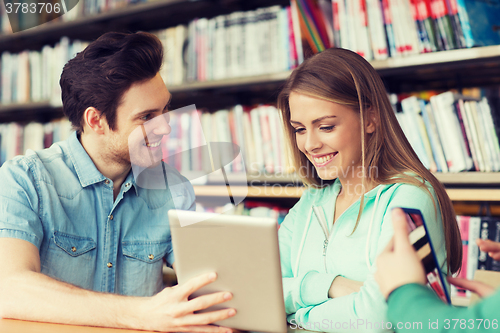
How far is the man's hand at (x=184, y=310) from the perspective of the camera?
70 cm

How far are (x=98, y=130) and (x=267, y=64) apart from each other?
30.1 inches

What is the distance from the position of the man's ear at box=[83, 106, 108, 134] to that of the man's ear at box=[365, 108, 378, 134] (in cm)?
80

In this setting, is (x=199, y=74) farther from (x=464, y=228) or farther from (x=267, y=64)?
(x=464, y=228)

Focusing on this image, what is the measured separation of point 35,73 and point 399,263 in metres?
2.31

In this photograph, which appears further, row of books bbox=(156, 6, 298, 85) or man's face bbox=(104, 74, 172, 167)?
row of books bbox=(156, 6, 298, 85)

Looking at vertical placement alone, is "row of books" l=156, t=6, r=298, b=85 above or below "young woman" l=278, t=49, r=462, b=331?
above

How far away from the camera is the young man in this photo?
102cm

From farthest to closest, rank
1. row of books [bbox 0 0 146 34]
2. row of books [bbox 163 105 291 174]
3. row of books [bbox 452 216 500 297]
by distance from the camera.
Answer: row of books [bbox 0 0 146 34]
row of books [bbox 163 105 291 174]
row of books [bbox 452 216 500 297]

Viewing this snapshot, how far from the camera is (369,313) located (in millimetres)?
739

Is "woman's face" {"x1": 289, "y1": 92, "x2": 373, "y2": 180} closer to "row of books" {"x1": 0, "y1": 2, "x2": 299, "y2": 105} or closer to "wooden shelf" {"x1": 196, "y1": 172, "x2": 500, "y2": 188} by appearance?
"wooden shelf" {"x1": 196, "y1": 172, "x2": 500, "y2": 188}

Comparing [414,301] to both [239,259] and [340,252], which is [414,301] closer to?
[239,259]

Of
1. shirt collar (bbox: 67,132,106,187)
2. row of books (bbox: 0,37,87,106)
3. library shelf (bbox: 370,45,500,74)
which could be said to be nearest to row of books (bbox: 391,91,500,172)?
library shelf (bbox: 370,45,500,74)

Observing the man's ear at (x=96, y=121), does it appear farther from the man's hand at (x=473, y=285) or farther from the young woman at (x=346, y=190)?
the man's hand at (x=473, y=285)

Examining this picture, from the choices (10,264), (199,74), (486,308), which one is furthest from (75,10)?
(486,308)
